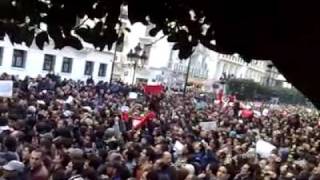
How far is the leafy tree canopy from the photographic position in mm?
2609

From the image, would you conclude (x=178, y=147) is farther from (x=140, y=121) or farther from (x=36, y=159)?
(x=36, y=159)

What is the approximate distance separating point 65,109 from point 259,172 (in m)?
8.82

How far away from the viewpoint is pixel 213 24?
2906 millimetres

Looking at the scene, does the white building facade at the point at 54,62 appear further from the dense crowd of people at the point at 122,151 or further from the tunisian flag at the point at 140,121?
the dense crowd of people at the point at 122,151

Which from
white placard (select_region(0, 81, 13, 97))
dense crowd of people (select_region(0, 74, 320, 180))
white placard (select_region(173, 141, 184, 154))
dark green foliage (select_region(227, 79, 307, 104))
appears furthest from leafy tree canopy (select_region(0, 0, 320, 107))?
dark green foliage (select_region(227, 79, 307, 104))

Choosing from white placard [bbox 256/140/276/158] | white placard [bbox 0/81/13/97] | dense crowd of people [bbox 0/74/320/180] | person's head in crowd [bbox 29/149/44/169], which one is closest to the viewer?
person's head in crowd [bbox 29/149/44/169]

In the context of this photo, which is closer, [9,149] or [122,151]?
[9,149]

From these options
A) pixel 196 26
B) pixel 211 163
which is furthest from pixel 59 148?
pixel 196 26

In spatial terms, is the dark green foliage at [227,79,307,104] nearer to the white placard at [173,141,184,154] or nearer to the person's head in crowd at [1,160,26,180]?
the white placard at [173,141,184,154]

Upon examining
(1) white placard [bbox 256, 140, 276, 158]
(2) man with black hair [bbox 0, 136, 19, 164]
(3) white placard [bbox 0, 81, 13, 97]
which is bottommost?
(1) white placard [bbox 256, 140, 276, 158]

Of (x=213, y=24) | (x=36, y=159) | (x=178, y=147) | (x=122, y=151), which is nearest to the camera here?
(x=213, y=24)

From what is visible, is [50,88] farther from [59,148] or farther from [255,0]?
[255,0]

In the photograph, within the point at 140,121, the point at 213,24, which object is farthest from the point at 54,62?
the point at 213,24

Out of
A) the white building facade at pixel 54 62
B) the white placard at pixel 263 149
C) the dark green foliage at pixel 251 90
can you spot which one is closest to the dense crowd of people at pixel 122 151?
the white placard at pixel 263 149
